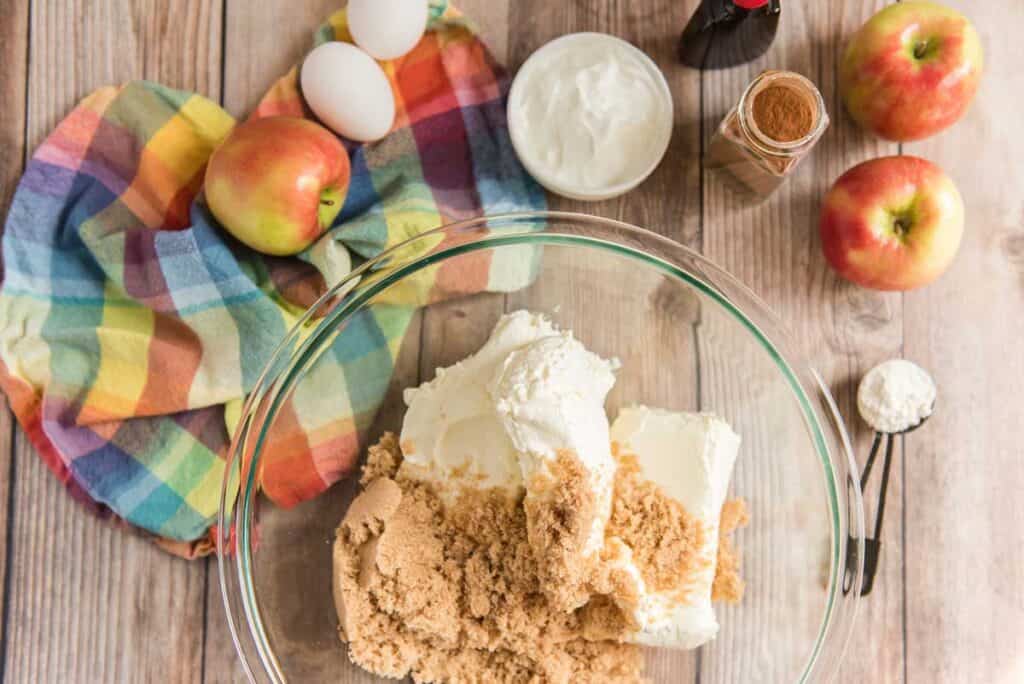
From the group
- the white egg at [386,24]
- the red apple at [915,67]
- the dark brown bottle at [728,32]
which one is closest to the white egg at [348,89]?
the white egg at [386,24]

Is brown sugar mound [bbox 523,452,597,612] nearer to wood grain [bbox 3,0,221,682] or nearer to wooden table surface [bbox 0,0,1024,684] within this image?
wooden table surface [bbox 0,0,1024,684]

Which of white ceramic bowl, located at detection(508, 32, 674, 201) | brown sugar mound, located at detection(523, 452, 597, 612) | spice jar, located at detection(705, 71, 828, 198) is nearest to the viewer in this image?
brown sugar mound, located at detection(523, 452, 597, 612)

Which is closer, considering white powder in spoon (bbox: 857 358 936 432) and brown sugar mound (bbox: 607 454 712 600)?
brown sugar mound (bbox: 607 454 712 600)

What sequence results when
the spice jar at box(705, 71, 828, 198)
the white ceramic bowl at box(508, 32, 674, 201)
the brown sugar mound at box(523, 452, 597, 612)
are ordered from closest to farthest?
the brown sugar mound at box(523, 452, 597, 612), the spice jar at box(705, 71, 828, 198), the white ceramic bowl at box(508, 32, 674, 201)

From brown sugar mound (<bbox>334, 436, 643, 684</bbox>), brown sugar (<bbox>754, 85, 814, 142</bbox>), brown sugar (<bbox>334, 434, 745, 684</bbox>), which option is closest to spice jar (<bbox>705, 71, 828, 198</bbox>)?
brown sugar (<bbox>754, 85, 814, 142</bbox>)

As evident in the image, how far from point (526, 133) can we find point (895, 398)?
0.58 metres

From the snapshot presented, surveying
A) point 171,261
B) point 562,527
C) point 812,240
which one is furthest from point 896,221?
point 171,261

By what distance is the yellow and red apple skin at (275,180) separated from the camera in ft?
3.33

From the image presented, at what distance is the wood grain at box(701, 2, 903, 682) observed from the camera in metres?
1.12

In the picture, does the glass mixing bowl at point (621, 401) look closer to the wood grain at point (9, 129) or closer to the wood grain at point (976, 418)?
the wood grain at point (976, 418)

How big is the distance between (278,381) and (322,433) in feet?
0.28

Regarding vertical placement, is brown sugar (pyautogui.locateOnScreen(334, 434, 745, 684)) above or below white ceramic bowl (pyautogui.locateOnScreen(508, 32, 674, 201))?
below

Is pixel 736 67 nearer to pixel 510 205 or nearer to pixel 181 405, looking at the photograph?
pixel 510 205

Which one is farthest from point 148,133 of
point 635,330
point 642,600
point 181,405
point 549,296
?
point 642,600
